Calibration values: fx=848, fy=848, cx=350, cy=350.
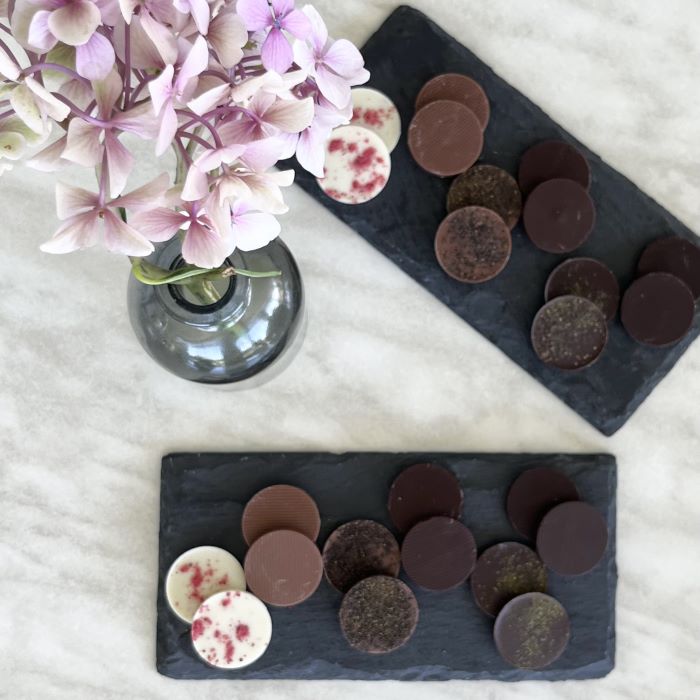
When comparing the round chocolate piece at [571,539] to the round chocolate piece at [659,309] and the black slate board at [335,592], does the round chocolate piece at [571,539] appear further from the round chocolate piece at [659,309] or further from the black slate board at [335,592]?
the round chocolate piece at [659,309]

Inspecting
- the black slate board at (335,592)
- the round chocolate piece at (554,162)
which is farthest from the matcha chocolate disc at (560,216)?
the black slate board at (335,592)

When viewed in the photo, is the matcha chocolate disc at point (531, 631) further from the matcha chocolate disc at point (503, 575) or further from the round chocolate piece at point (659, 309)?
the round chocolate piece at point (659, 309)

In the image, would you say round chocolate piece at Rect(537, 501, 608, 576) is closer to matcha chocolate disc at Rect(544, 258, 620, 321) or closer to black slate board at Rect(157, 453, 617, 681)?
black slate board at Rect(157, 453, 617, 681)

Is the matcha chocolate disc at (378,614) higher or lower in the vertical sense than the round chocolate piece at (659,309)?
lower

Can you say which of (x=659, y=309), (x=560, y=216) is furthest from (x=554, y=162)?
(x=659, y=309)

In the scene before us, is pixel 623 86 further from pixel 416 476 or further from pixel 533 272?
pixel 416 476

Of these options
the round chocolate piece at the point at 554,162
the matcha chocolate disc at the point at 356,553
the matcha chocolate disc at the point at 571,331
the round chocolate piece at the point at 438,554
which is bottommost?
the matcha chocolate disc at the point at 356,553
